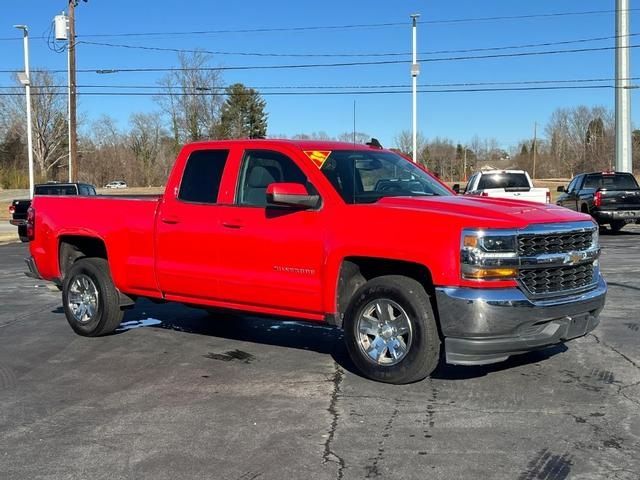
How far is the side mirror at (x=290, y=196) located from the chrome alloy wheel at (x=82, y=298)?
9.34ft

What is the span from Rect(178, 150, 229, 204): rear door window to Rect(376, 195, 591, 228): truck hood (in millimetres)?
1729

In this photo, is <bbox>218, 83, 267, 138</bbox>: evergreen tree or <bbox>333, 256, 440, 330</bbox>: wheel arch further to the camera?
<bbox>218, 83, 267, 138</bbox>: evergreen tree

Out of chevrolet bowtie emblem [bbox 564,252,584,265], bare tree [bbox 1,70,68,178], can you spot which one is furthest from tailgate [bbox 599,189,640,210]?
bare tree [bbox 1,70,68,178]

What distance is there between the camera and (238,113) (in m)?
47.4

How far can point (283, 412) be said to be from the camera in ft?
16.4

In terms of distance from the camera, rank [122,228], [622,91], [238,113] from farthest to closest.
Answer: [238,113] → [622,91] → [122,228]

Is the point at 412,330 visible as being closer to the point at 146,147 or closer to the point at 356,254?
the point at 356,254

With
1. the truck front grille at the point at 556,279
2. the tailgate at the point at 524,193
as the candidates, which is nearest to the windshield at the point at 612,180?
the tailgate at the point at 524,193

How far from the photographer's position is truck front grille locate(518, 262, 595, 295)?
16.9 ft

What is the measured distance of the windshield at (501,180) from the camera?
1877cm

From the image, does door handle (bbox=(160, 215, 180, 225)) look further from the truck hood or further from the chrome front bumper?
the chrome front bumper

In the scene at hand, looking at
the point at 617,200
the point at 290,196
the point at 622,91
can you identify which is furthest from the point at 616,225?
the point at 290,196

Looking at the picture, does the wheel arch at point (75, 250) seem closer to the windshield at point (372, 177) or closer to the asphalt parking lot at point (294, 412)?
the asphalt parking lot at point (294, 412)

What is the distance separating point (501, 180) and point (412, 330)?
46.9 feet
